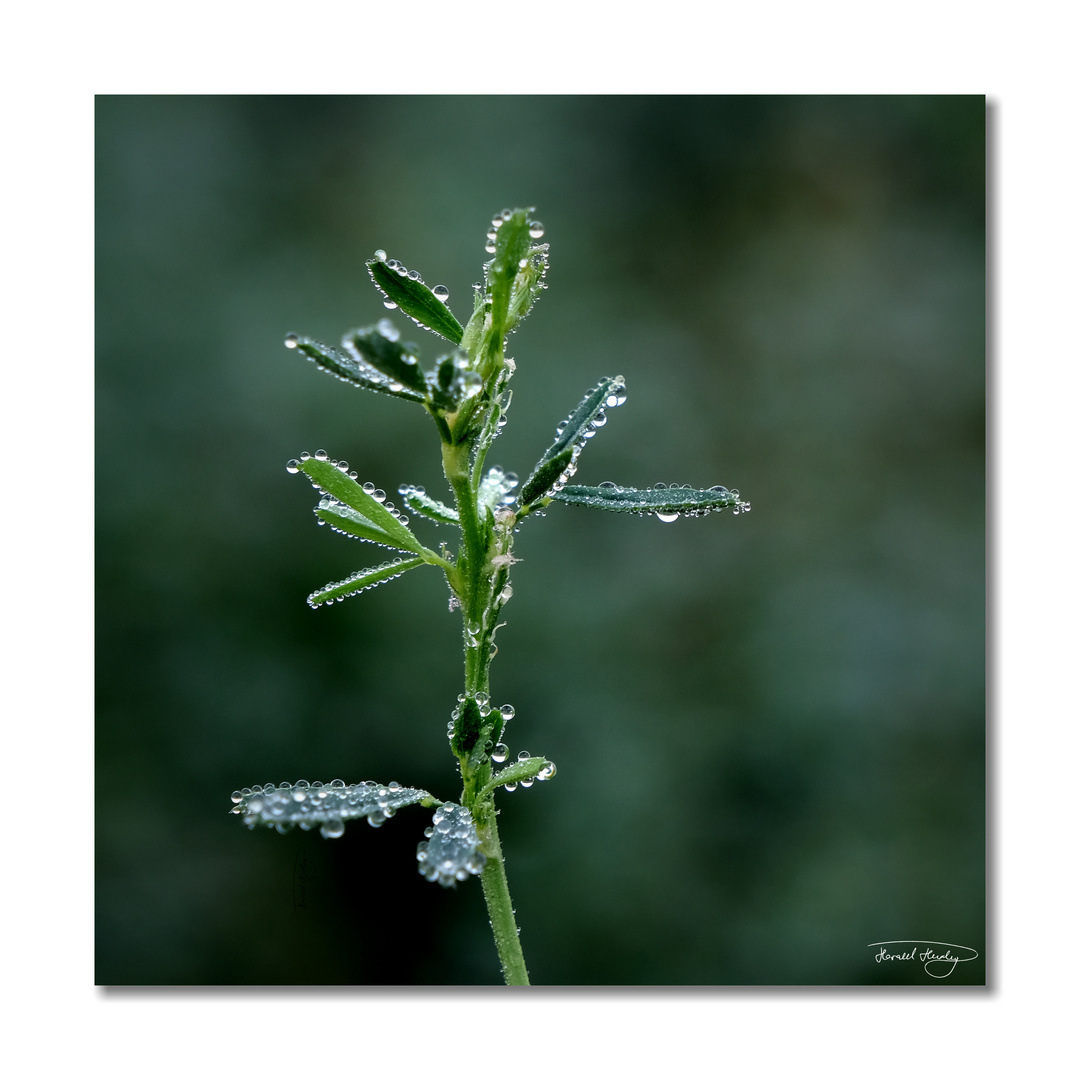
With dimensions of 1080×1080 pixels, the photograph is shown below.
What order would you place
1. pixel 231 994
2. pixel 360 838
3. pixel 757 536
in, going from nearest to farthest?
pixel 231 994 → pixel 360 838 → pixel 757 536

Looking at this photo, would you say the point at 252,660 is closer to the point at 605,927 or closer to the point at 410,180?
the point at 605,927

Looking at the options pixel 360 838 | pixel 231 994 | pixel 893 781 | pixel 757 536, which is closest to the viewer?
pixel 231 994

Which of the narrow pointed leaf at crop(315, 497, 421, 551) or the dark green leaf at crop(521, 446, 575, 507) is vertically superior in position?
the dark green leaf at crop(521, 446, 575, 507)

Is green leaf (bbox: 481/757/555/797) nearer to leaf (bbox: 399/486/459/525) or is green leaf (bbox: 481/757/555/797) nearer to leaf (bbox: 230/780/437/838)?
leaf (bbox: 230/780/437/838)

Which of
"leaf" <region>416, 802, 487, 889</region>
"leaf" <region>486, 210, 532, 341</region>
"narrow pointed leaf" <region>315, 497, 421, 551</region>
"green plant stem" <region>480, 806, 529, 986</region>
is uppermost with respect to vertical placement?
"leaf" <region>486, 210, 532, 341</region>

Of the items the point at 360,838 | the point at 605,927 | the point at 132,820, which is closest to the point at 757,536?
the point at 605,927
